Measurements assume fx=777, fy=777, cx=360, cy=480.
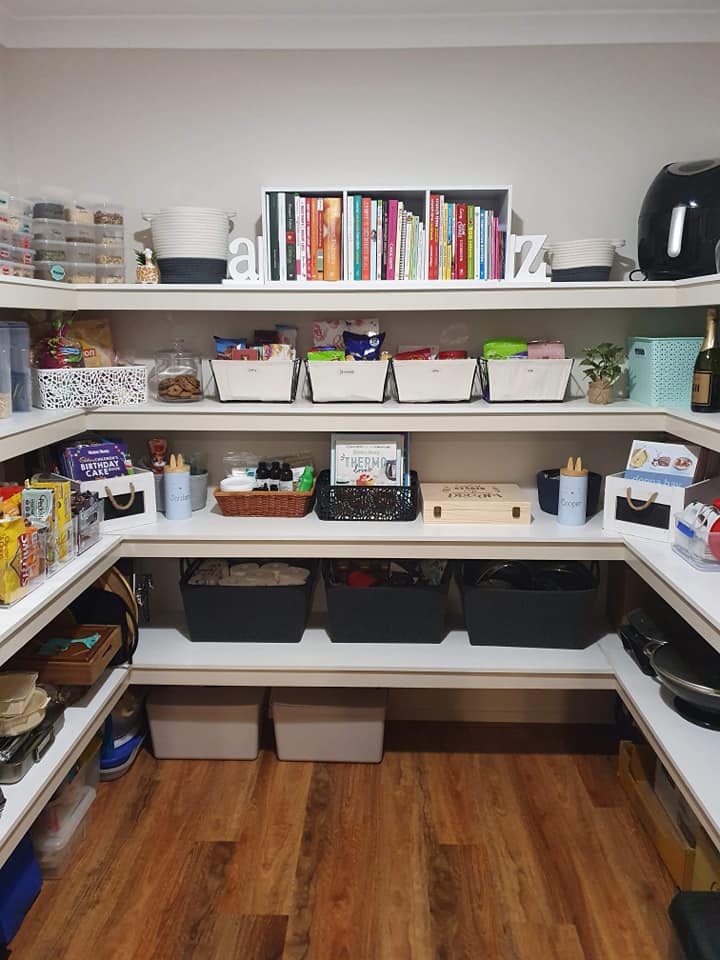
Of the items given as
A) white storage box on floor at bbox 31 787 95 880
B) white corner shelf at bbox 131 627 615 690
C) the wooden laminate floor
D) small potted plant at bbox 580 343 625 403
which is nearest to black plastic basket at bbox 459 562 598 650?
white corner shelf at bbox 131 627 615 690

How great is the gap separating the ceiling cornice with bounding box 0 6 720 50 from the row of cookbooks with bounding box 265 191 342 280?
487 mm

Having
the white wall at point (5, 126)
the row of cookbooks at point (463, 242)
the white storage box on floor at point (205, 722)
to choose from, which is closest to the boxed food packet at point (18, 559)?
the white storage box on floor at point (205, 722)

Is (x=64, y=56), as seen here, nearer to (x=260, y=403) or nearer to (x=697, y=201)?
(x=260, y=403)

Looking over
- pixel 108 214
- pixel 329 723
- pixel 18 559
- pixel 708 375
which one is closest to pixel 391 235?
pixel 108 214

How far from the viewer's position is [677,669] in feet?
6.45

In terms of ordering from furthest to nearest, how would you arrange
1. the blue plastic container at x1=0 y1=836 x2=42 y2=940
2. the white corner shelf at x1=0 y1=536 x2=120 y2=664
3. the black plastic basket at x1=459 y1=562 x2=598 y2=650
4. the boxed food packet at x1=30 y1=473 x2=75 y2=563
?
the black plastic basket at x1=459 y1=562 x2=598 y2=650, the boxed food packet at x1=30 y1=473 x2=75 y2=563, the blue plastic container at x1=0 y1=836 x2=42 y2=940, the white corner shelf at x1=0 y1=536 x2=120 y2=664

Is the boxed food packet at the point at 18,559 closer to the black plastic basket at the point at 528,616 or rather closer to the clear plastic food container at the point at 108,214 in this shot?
the clear plastic food container at the point at 108,214

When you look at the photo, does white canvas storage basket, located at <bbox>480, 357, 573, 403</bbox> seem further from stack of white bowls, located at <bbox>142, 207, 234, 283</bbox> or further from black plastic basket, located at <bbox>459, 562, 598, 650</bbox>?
stack of white bowls, located at <bbox>142, 207, 234, 283</bbox>

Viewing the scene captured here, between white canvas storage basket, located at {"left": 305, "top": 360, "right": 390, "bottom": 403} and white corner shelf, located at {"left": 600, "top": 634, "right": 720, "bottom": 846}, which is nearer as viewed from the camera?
white corner shelf, located at {"left": 600, "top": 634, "right": 720, "bottom": 846}

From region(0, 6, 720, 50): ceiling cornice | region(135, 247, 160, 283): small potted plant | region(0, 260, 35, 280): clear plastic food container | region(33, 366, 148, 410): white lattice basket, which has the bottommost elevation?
region(33, 366, 148, 410): white lattice basket

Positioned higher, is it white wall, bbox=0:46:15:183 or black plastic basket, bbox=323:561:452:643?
white wall, bbox=0:46:15:183

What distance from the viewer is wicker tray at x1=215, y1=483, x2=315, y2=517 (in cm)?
235

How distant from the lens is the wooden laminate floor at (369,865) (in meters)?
1.81

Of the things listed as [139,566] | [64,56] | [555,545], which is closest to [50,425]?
[139,566]
